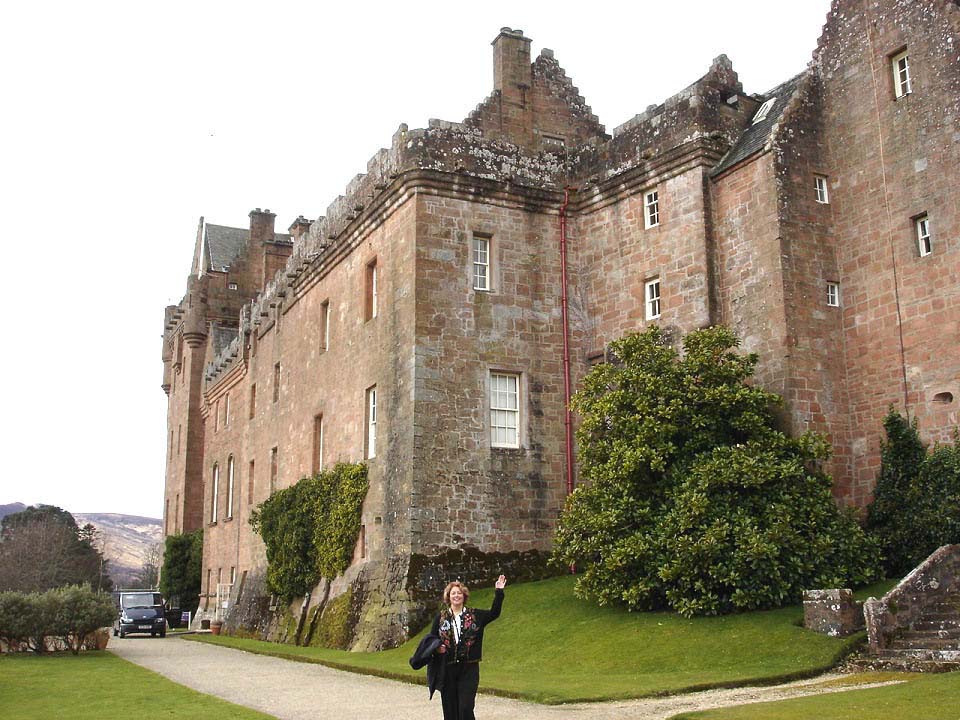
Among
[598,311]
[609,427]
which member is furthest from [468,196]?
[609,427]

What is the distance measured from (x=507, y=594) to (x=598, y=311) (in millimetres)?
6368

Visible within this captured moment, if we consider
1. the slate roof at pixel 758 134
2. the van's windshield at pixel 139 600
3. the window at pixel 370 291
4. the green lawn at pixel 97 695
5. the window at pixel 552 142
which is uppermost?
the window at pixel 552 142

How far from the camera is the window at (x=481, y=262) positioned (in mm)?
21562

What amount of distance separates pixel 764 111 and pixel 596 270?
470 cm

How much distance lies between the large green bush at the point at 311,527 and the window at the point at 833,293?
33.6 ft

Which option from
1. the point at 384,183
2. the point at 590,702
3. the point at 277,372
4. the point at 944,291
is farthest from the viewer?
the point at 277,372

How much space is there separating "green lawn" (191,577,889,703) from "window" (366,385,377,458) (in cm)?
488

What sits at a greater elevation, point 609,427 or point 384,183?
point 384,183

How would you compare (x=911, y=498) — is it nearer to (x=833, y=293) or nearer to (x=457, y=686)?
(x=833, y=293)

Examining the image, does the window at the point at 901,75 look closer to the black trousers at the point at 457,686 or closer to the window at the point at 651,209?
the window at the point at 651,209

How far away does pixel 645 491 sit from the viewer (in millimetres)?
16984

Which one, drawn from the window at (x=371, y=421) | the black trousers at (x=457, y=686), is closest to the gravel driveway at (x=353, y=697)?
the black trousers at (x=457, y=686)

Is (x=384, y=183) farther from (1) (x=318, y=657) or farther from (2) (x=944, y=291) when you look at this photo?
(2) (x=944, y=291)

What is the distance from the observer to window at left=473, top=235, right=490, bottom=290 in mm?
21562
